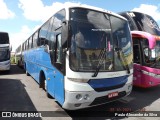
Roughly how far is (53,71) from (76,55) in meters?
1.42

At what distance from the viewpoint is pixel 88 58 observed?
5.38 m

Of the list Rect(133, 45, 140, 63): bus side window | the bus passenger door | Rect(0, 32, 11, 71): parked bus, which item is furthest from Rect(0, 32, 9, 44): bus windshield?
the bus passenger door

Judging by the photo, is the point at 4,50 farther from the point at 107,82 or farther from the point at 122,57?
the point at 107,82

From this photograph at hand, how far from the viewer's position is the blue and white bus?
527 centimetres

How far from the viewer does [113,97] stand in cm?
596

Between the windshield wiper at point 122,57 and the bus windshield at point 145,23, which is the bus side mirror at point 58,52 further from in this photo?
the bus windshield at point 145,23

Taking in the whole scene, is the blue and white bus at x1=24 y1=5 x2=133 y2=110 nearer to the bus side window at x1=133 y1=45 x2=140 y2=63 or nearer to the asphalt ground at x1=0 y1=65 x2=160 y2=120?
the asphalt ground at x1=0 y1=65 x2=160 y2=120

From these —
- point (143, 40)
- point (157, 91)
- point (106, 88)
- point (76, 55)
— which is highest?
point (143, 40)

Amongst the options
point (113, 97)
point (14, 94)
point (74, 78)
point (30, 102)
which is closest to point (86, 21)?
point (74, 78)

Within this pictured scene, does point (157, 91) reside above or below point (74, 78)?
below

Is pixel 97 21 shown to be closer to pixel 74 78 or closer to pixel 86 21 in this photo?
pixel 86 21

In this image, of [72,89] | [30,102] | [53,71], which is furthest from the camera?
[30,102]

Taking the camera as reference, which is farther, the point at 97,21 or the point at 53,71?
the point at 53,71

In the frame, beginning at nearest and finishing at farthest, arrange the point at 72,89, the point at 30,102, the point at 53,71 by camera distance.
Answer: the point at 72,89
the point at 53,71
the point at 30,102
